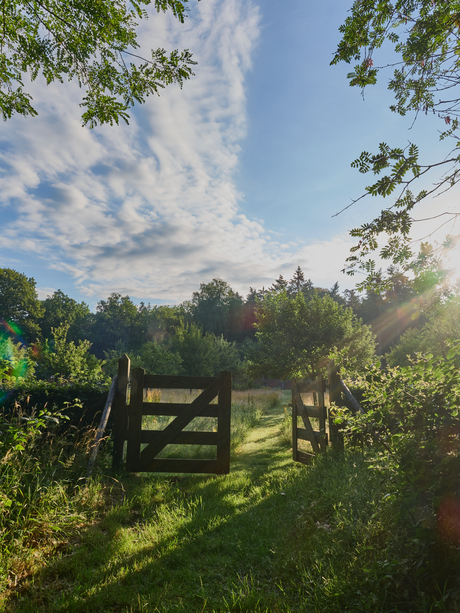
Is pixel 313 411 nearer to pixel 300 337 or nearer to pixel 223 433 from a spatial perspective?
pixel 223 433

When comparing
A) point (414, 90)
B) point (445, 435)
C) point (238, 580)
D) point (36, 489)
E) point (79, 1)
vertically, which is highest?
point (79, 1)

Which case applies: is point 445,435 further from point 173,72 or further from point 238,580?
point 173,72

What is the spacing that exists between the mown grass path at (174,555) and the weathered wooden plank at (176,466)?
358mm

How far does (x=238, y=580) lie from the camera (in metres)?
2.86

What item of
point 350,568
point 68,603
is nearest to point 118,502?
point 68,603

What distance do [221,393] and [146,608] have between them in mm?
3540

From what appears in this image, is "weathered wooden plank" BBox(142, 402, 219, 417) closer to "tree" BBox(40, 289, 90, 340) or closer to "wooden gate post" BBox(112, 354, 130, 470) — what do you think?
"wooden gate post" BBox(112, 354, 130, 470)

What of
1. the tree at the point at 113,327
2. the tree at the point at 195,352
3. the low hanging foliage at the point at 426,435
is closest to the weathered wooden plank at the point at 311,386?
the low hanging foliage at the point at 426,435

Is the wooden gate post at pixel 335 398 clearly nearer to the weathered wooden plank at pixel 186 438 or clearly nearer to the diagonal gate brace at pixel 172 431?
the weathered wooden plank at pixel 186 438

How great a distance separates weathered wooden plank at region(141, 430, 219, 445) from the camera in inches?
222

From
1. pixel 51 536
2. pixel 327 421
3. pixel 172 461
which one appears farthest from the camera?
pixel 327 421

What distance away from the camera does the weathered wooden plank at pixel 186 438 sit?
5641 mm

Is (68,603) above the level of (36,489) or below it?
below

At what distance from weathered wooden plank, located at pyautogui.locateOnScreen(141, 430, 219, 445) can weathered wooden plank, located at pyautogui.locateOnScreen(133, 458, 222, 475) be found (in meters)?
0.31
